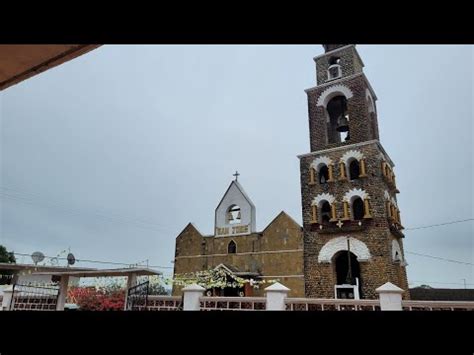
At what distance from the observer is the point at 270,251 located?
1190cm

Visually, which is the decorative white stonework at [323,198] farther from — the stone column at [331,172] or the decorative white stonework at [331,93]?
the decorative white stonework at [331,93]

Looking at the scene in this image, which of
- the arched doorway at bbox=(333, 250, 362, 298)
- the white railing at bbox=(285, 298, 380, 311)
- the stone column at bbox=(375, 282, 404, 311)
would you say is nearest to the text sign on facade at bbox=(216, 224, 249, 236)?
the arched doorway at bbox=(333, 250, 362, 298)

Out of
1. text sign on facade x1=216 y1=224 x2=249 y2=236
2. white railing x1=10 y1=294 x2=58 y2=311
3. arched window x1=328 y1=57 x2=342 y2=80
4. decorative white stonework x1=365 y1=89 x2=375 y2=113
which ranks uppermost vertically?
arched window x1=328 y1=57 x2=342 y2=80

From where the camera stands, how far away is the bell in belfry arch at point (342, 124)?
10.2 m

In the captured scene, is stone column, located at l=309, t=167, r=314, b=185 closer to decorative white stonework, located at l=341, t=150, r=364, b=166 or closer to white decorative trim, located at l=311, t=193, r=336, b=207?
white decorative trim, located at l=311, t=193, r=336, b=207

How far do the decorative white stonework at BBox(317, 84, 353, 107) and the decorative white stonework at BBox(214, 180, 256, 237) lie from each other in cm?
460

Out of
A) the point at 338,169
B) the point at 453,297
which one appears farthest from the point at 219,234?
the point at 453,297

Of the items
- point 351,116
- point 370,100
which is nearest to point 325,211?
point 351,116

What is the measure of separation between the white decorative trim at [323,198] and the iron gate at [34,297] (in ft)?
22.3

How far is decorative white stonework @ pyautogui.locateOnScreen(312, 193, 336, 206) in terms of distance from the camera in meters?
9.55

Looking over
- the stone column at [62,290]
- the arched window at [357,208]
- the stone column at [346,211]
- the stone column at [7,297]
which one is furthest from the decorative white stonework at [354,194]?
the stone column at [7,297]
